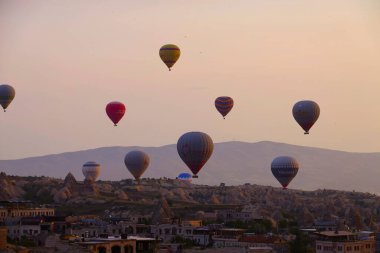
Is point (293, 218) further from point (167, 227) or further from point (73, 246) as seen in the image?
point (73, 246)

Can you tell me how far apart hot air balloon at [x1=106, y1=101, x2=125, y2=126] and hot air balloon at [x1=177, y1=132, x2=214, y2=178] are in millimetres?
22291

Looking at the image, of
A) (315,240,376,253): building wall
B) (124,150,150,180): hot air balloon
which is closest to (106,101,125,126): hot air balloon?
(124,150,150,180): hot air balloon

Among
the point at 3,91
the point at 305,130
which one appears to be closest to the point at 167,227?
the point at 305,130

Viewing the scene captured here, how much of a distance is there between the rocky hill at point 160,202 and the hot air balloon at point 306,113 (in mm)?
25048

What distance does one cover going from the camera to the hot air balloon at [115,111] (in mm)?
146625

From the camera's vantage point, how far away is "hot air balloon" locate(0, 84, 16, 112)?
14450cm

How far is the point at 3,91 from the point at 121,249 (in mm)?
67194

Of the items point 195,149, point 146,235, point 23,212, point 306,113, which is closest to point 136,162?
point 23,212

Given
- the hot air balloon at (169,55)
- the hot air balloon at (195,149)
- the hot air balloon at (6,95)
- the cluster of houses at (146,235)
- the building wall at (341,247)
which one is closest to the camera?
the cluster of houses at (146,235)

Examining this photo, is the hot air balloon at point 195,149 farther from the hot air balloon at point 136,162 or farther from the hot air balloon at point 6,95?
the hot air balloon at point 136,162

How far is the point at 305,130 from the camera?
128m

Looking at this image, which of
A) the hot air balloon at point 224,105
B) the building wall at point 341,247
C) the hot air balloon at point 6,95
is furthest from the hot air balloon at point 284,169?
the hot air balloon at point 6,95

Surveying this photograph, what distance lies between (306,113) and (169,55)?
715 inches

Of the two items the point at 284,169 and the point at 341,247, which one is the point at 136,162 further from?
the point at 341,247
